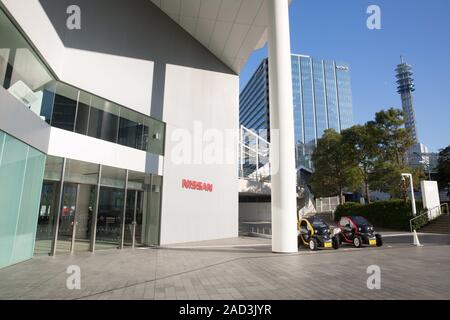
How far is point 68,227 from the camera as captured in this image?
31.9ft

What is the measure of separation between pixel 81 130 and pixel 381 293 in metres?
10.0

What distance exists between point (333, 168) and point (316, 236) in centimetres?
Result: 2227

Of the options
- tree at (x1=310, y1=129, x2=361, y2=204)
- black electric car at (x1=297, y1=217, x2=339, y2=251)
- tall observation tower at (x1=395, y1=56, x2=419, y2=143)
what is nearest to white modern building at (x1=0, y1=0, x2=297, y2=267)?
black electric car at (x1=297, y1=217, x2=339, y2=251)

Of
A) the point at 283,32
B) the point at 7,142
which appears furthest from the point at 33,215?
the point at 283,32

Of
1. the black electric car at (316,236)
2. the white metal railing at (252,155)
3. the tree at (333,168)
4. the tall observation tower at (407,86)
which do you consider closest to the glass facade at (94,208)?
the black electric car at (316,236)

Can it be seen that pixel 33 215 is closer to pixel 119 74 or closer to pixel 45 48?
pixel 45 48

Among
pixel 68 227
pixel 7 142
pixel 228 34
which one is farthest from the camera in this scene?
pixel 228 34

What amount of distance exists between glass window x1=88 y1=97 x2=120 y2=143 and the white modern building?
4cm

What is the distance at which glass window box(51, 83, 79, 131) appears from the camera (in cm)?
952

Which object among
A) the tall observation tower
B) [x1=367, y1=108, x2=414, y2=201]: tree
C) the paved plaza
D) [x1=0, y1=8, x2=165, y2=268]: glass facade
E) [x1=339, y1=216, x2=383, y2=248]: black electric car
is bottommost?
the paved plaza

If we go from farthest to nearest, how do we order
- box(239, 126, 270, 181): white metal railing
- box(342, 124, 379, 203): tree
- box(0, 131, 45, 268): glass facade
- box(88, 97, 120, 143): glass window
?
box(239, 126, 270, 181): white metal railing < box(342, 124, 379, 203): tree < box(88, 97, 120, 143): glass window < box(0, 131, 45, 268): glass facade

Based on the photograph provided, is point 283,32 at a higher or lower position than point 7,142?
higher

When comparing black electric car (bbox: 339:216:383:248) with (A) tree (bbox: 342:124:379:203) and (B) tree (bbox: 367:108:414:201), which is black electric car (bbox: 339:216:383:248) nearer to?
(B) tree (bbox: 367:108:414:201)

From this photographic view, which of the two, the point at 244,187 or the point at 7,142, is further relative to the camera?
the point at 244,187
